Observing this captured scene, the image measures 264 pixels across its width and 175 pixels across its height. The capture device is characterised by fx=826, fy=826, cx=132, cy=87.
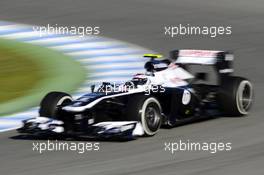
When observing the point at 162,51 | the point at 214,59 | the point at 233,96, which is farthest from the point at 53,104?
the point at 162,51

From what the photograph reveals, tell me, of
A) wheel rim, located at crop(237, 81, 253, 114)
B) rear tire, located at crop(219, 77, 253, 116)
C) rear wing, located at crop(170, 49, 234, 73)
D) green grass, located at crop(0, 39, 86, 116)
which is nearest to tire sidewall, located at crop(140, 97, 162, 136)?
rear tire, located at crop(219, 77, 253, 116)

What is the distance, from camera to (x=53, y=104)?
11.5 metres

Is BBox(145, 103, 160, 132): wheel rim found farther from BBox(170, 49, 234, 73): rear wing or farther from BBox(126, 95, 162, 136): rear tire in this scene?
BBox(170, 49, 234, 73): rear wing

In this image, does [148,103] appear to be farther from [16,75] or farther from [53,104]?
[16,75]

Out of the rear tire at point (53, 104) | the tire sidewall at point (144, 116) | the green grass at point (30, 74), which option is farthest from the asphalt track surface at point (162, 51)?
the green grass at point (30, 74)

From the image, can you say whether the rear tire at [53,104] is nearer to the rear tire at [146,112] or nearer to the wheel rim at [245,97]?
the rear tire at [146,112]

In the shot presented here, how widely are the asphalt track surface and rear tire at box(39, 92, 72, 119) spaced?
55cm

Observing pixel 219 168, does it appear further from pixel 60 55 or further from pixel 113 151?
pixel 60 55

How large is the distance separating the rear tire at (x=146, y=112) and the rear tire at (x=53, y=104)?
109 centimetres

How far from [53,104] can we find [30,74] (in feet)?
16.6

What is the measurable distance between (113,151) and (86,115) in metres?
0.89

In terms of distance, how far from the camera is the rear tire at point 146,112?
11.0m

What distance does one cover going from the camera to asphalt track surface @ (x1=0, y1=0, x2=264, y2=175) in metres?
9.48

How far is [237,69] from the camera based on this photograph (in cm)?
1697
